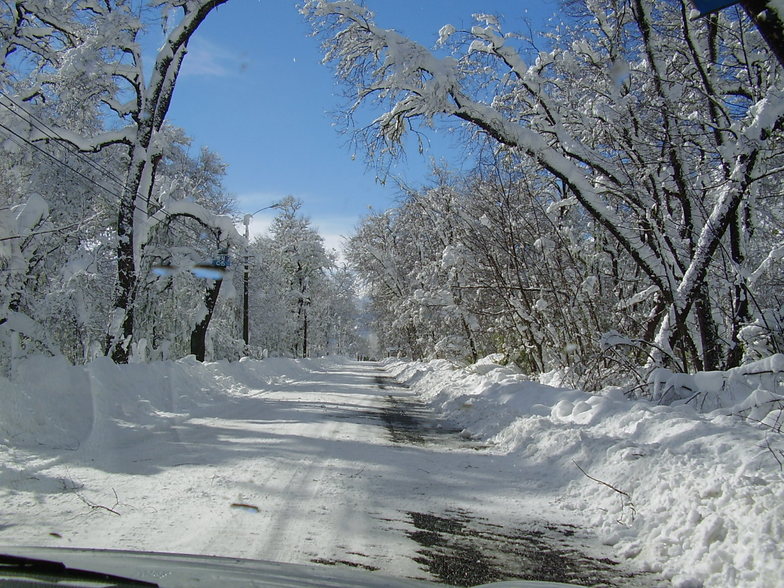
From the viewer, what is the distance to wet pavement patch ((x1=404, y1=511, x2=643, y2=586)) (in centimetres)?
375

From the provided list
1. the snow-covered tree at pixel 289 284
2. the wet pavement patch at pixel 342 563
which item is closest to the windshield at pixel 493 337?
the wet pavement patch at pixel 342 563

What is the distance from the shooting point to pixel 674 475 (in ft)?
15.7

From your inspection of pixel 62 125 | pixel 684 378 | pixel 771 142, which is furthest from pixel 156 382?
pixel 771 142

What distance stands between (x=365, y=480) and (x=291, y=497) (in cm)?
108

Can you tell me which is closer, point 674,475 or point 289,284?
point 674,475

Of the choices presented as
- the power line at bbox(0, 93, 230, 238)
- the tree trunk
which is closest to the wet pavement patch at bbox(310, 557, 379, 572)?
the power line at bbox(0, 93, 230, 238)

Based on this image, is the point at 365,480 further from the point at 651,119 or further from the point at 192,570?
the point at 651,119

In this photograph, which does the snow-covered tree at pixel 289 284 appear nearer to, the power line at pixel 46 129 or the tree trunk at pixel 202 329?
the tree trunk at pixel 202 329

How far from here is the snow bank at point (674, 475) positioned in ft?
11.8

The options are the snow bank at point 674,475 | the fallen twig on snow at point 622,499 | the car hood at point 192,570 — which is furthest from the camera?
the fallen twig on snow at point 622,499

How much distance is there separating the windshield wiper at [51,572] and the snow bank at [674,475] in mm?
3326

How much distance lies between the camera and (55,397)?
8844mm

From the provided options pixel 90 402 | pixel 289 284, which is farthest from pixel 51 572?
pixel 289 284

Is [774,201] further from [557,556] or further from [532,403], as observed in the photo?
[557,556]
